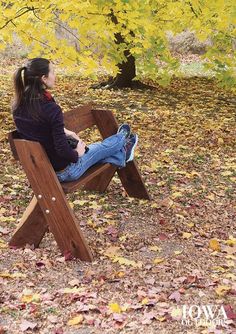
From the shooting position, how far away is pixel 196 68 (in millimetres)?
16094

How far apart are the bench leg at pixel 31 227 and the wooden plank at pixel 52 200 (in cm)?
11

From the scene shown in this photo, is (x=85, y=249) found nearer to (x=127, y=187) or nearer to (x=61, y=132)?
(x=61, y=132)

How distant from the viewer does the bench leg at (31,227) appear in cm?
387

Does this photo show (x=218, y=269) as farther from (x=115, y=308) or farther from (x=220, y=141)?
(x=220, y=141)

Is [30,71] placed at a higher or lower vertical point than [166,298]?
higher

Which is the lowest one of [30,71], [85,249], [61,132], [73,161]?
[85,249]

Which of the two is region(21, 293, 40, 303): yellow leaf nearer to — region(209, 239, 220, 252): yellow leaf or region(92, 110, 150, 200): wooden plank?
region(209, 239, 220, 252): yellow leaf

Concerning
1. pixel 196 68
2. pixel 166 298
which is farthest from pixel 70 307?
pixel 196 68

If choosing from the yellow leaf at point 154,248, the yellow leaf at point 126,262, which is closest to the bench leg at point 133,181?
the yellow leaf at point 154,248

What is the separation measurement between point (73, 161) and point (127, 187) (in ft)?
4.50

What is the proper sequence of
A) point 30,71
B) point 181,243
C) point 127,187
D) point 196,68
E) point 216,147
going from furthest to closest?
1. point 196,68
2. point 216,147
3. point 127,187
4. point 181,243
5. point 30,71

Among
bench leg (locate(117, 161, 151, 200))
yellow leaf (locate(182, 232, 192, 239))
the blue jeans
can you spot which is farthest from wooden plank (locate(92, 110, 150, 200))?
yellow leaf (locate(182, 232, 192, 239))

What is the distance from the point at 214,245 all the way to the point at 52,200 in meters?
1.39

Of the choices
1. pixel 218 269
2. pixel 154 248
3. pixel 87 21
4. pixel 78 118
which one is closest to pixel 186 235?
pixel 154 248
